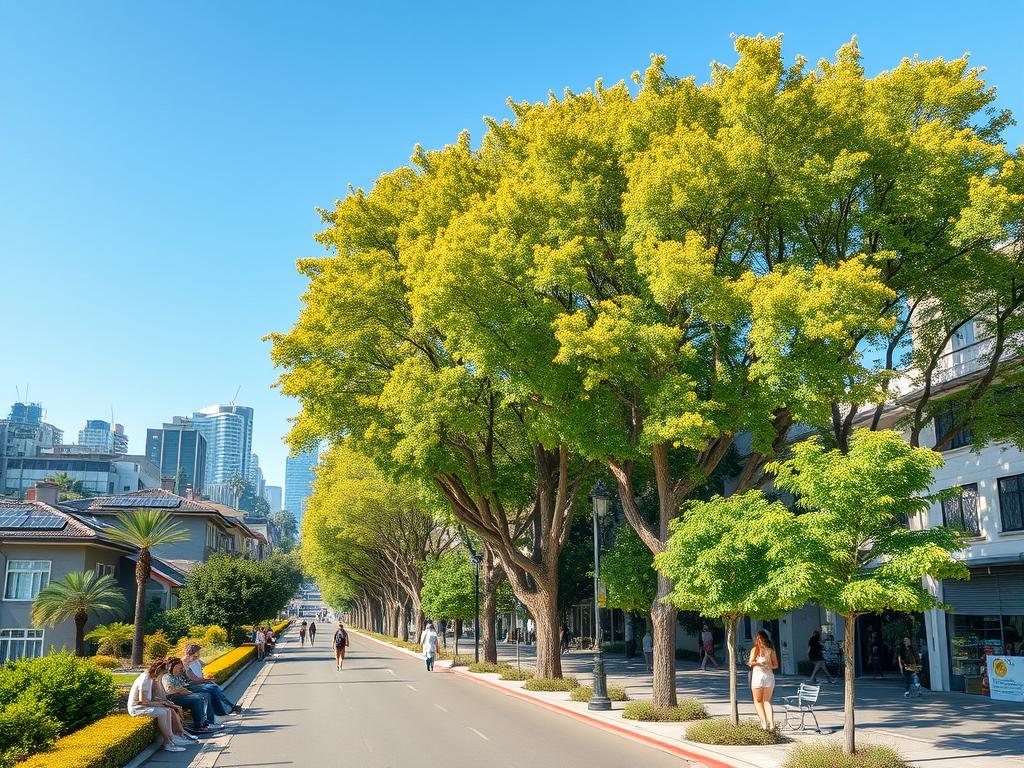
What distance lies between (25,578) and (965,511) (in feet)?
134

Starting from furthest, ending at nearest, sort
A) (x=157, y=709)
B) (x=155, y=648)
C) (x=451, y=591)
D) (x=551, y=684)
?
(x=451, y=591) → (x=155, y=648) → (x=551, y=684) → (x=157, y=709)

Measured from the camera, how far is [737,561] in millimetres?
14875

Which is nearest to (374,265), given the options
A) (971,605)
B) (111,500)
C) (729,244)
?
(729,244)

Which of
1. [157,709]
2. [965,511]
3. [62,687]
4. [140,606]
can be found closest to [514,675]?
[140,606]

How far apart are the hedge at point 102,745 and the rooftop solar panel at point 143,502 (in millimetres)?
51119

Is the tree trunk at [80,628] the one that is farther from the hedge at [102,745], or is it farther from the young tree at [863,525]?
the young tree at [863,525]

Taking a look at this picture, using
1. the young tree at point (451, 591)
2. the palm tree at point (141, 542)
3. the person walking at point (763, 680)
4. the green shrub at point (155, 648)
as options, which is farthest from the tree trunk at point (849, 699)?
the green shrub at point (155, 648)

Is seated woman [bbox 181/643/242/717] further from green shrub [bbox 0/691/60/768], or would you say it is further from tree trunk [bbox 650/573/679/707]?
tree trunk [bbox 650/573/679/707]

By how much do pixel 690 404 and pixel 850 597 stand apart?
5495mm

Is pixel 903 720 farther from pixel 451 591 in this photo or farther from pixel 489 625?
pixel 451 591

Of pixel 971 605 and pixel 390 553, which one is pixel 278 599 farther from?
pixel 971 605

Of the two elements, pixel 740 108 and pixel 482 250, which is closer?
pixel 740 108

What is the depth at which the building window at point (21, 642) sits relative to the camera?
4022 centimetres

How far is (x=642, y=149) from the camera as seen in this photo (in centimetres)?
1948
